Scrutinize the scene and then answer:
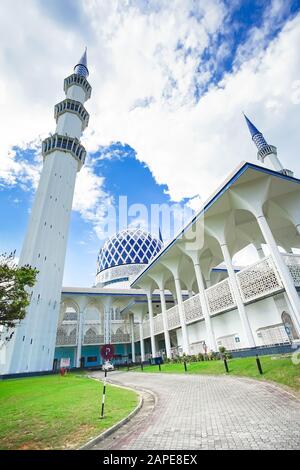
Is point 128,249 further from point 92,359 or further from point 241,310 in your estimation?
point 241,310

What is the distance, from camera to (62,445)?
13.5 feet

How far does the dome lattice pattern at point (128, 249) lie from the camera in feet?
205

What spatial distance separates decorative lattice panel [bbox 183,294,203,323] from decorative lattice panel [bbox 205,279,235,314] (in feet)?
7.40

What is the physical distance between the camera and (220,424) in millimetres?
4668

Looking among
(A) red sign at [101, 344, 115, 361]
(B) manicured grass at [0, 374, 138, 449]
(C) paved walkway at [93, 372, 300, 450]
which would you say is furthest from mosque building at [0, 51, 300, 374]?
(C) paved walkway at [93, 372, 300, 450]

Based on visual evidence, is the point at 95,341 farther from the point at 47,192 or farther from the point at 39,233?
the point at 47,192

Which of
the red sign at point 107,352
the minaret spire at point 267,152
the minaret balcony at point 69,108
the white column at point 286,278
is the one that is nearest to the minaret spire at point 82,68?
the minaret balcony at point 69,108

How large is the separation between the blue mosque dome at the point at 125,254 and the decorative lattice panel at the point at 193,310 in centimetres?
3682

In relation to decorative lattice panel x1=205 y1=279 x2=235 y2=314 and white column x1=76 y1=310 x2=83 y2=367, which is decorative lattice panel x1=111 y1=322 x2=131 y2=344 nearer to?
white column x1=76 y1=310 x2=83 y2=367

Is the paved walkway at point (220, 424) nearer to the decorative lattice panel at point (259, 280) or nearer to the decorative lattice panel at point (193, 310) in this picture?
the decorative lattice panel at point (259, 280)

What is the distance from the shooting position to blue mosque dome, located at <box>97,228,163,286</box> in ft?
197

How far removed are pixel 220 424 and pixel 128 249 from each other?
59772 millimetres
